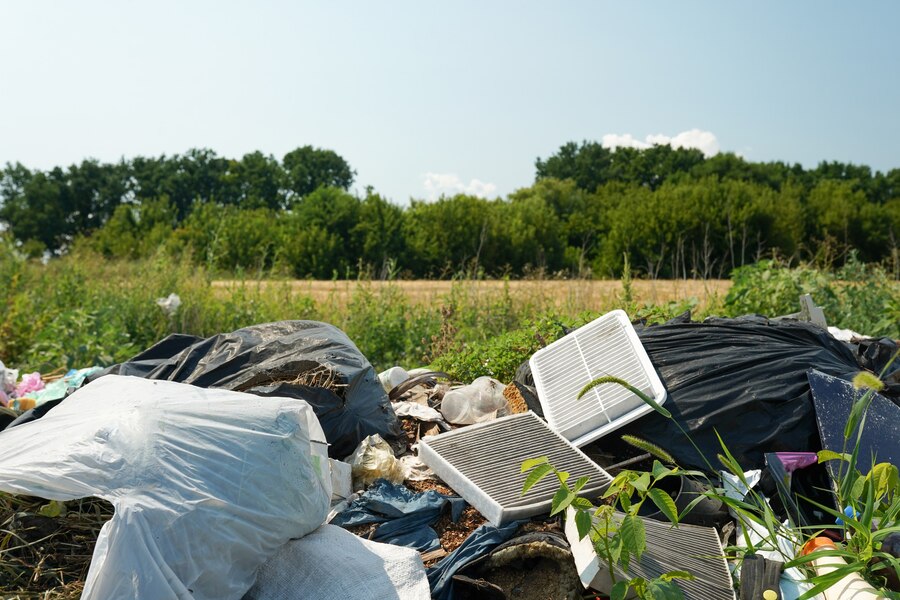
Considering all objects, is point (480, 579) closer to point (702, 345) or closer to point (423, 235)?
point (702, 345)

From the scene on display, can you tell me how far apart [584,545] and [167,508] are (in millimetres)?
1284

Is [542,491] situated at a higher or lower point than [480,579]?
higher

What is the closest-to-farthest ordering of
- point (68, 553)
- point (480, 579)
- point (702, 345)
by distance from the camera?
1. point (68, 553)
2. point (480, 579)
3. point (702, 345)

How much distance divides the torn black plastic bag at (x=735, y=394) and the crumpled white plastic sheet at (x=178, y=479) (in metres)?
1.59

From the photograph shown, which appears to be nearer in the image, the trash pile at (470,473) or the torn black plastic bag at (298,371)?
the trash pile at (470,473)

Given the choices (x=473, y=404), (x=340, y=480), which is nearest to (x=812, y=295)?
(x=473, y=404)

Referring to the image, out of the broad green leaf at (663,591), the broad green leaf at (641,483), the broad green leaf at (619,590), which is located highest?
the broad green leaf at (641,483)

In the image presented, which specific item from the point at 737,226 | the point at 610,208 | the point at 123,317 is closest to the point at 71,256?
the point at 123,317

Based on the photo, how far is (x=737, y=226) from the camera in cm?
2105

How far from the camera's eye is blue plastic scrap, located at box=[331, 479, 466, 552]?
9.79 ft

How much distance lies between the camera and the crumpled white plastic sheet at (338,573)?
246cm

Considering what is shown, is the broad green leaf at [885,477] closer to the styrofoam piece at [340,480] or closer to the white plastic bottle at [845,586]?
the white plastic bottle at [845,586]

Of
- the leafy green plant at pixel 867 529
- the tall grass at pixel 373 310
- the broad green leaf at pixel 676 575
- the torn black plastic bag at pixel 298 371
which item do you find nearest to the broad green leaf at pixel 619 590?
the broad green leaf at pixel 676 575

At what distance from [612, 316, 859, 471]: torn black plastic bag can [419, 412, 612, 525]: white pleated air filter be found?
34cm
